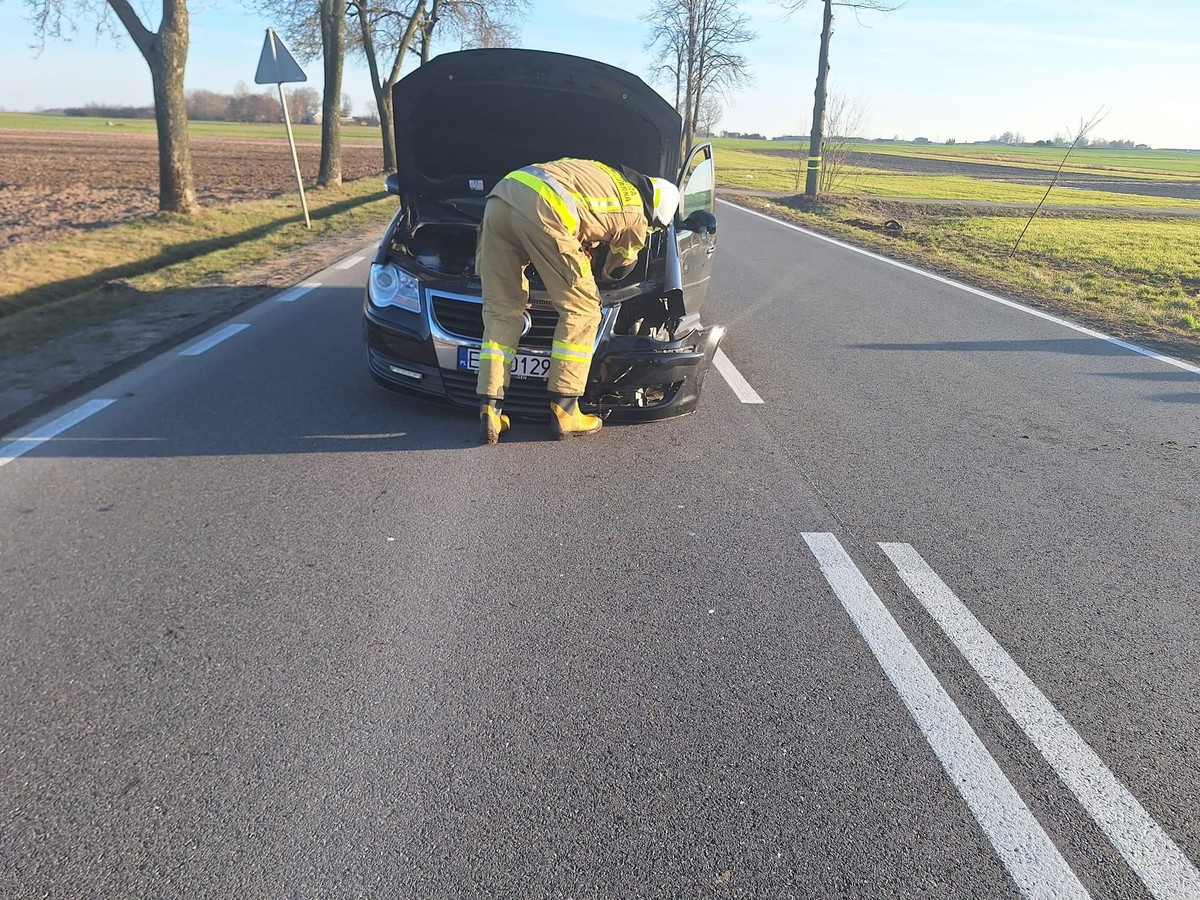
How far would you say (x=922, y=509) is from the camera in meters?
4.11

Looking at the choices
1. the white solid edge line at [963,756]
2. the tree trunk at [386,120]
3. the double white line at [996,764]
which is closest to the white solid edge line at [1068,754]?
the double white line at [996,764]

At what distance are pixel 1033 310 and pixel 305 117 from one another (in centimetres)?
10281

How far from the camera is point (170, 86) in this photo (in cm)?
1338

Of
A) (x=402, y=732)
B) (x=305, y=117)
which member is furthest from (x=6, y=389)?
(x=305, y=117)

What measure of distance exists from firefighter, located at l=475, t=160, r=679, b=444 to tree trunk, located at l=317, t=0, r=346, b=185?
18.4 meters

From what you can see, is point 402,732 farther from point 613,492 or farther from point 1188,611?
point 1188,611

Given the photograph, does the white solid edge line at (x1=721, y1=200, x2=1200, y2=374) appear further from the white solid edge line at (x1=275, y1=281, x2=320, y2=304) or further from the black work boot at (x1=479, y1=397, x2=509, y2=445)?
the white solid edge line at (x1=275, y1=281, x2=320, y2=304)

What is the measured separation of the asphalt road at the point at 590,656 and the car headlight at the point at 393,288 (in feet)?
2.36

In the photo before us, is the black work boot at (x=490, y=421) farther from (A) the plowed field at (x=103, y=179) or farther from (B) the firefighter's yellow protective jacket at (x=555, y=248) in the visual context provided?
(A) the plowed field at (x=103, y=179)

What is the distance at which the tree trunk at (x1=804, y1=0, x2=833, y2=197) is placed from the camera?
24075 millimetres

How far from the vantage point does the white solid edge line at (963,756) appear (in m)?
2.04

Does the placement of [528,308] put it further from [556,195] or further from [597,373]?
[556,195]

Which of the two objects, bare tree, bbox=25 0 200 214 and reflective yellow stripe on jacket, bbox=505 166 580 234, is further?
bare tree, bbox=25 0 200 214

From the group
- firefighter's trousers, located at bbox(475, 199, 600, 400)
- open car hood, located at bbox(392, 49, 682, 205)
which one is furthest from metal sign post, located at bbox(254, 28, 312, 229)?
firefighter's trousers, located at bbox(475, 199, 600, 400)
